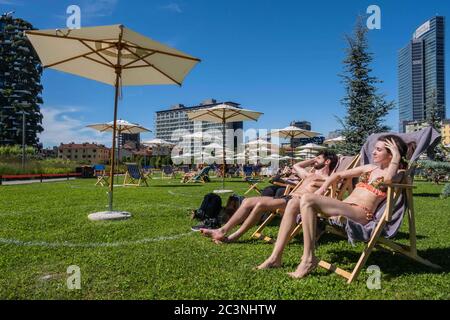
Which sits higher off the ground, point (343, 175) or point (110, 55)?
point (110, 55)

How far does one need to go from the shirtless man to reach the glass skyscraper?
115 meters

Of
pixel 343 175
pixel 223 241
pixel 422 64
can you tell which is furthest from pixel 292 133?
pixel 422 64

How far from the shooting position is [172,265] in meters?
3.42

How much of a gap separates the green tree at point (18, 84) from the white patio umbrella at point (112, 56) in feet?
190

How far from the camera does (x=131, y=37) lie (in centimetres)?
523

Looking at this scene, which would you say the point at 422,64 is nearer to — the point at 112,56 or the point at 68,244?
the point at 112,56

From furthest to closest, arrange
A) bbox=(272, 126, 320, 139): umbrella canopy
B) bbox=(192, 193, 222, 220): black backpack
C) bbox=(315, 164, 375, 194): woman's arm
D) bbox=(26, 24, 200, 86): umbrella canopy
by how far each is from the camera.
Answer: bbox=(272, 126, 320, 139): umbrella canopy → bbox=(192, 193, 222, 220): black backpack → bbox=(26, 24, 200, 86): umbrella canopy → bbox=(315, 164, 375, 194): woman's arm

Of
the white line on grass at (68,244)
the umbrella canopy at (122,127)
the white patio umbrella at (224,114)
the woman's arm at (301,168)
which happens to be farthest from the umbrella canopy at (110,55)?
the umbrella canopy at (122,127)

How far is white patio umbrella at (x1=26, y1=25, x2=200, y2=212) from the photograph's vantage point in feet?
17.1

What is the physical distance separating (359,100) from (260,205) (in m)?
13.8

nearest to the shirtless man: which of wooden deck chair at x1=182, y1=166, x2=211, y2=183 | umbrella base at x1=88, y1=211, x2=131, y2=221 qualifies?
umbrella base at x1=88, y1=211, x2=131, y2=221

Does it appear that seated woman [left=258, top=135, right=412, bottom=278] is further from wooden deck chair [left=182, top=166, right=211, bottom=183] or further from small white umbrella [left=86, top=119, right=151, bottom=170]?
small white umbrella [left=86, top=119, right=151, bottom=170]

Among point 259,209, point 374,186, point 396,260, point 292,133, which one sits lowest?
point 396,260
